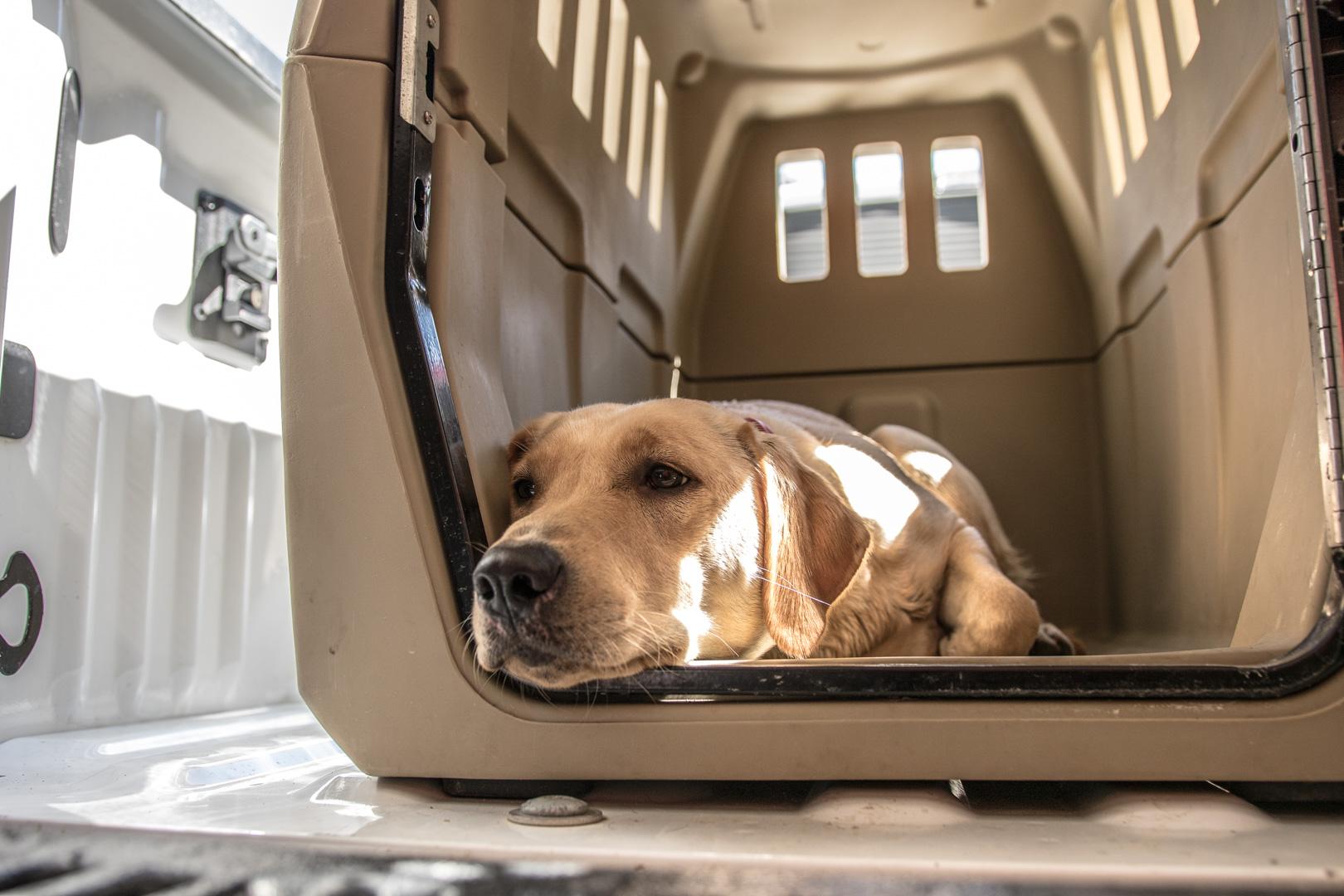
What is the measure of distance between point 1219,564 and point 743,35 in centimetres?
214

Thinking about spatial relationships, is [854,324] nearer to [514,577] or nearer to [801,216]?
[801,216]

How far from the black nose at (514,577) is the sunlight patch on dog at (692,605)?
0.32 m

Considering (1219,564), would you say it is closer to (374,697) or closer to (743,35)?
(374,697)

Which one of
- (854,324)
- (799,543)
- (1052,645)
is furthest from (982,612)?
(854,324)

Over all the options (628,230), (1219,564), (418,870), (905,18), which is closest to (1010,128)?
(905,18)

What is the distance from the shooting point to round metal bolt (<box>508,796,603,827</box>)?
3.61 ft

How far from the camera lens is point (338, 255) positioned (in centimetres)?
134

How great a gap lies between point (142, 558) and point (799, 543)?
4.27ft

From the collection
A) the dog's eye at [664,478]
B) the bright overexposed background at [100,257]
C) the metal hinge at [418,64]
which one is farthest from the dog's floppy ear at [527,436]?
the metal hinge at [418,64]

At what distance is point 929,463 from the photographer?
9.31ft

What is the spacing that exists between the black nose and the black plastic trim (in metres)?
0.03

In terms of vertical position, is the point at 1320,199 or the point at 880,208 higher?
the point at 880,208

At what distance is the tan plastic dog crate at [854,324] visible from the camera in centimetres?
120

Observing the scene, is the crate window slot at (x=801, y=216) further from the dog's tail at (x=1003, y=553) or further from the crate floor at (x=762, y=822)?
the crate floor at (x=762, y=822)
